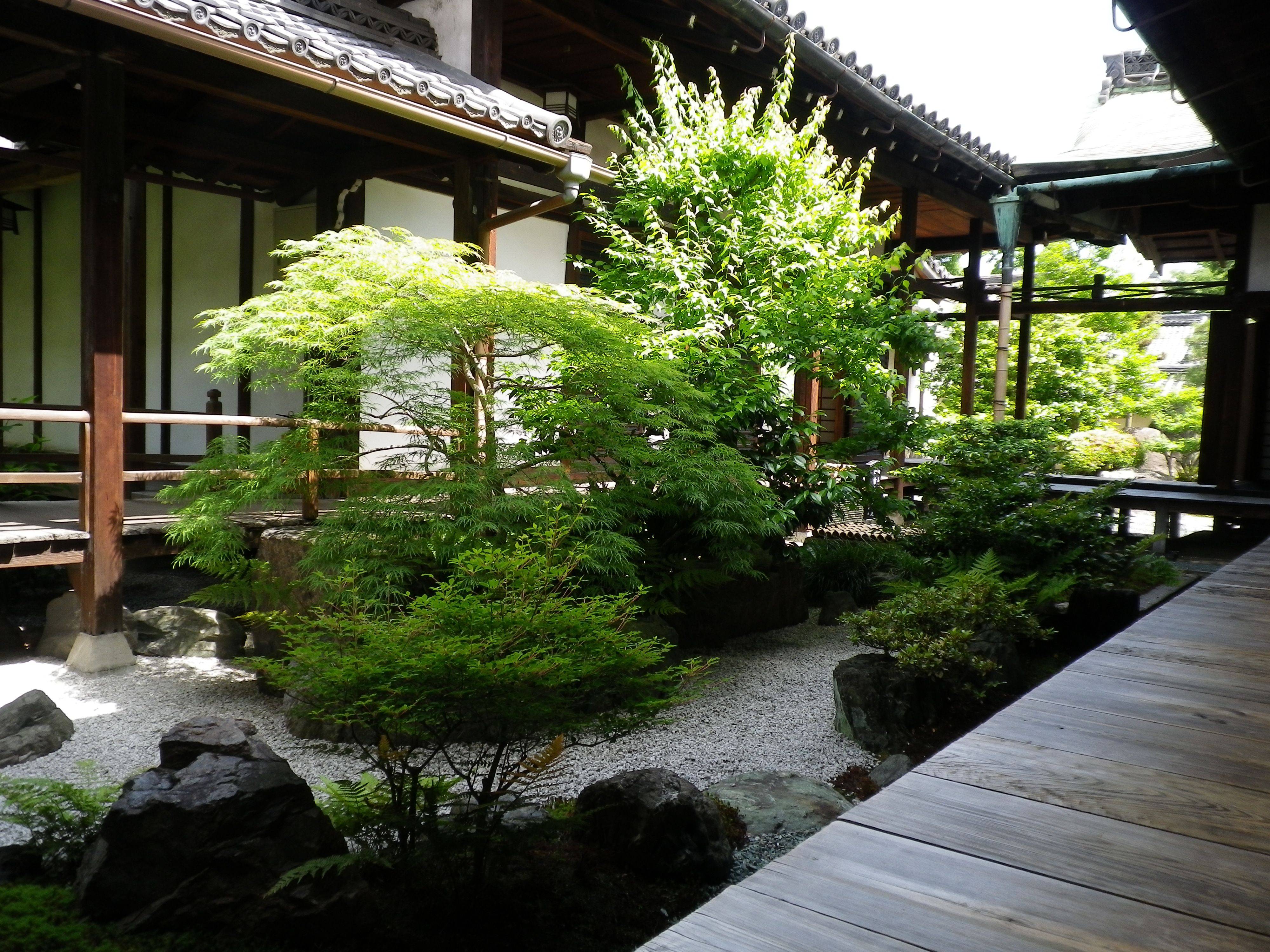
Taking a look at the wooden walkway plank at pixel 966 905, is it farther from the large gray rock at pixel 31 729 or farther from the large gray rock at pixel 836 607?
the large gray rock at pixel 836 607

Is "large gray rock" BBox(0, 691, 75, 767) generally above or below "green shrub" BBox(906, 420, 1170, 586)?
below

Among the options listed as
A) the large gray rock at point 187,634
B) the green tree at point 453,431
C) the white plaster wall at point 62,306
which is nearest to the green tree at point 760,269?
the green tree at point 453,431

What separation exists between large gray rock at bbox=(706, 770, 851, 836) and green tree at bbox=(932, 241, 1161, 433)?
1549 centimetres

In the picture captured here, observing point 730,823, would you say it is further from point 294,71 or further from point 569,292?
point 294,71

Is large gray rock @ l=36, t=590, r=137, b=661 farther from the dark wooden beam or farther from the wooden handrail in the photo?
the dark wooden beam

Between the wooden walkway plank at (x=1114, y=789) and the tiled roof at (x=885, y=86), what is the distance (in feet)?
→ 22.9

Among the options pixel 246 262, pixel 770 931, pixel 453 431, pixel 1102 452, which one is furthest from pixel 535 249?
pixel 1102 452

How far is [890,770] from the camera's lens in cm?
434

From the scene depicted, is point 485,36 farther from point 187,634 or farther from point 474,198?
point 187,634

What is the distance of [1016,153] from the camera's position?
1317 cm

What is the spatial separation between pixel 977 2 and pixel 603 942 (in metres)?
45.3

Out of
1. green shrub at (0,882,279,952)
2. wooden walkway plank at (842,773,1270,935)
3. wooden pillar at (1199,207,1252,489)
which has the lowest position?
green shrub at (0,882,279,952)

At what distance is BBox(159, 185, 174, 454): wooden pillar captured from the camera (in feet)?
31.9

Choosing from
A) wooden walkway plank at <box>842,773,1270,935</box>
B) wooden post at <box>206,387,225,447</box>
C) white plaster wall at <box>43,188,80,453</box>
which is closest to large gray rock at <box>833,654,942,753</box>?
wooden walkway plank at <box>842,773,1270,935</box>
